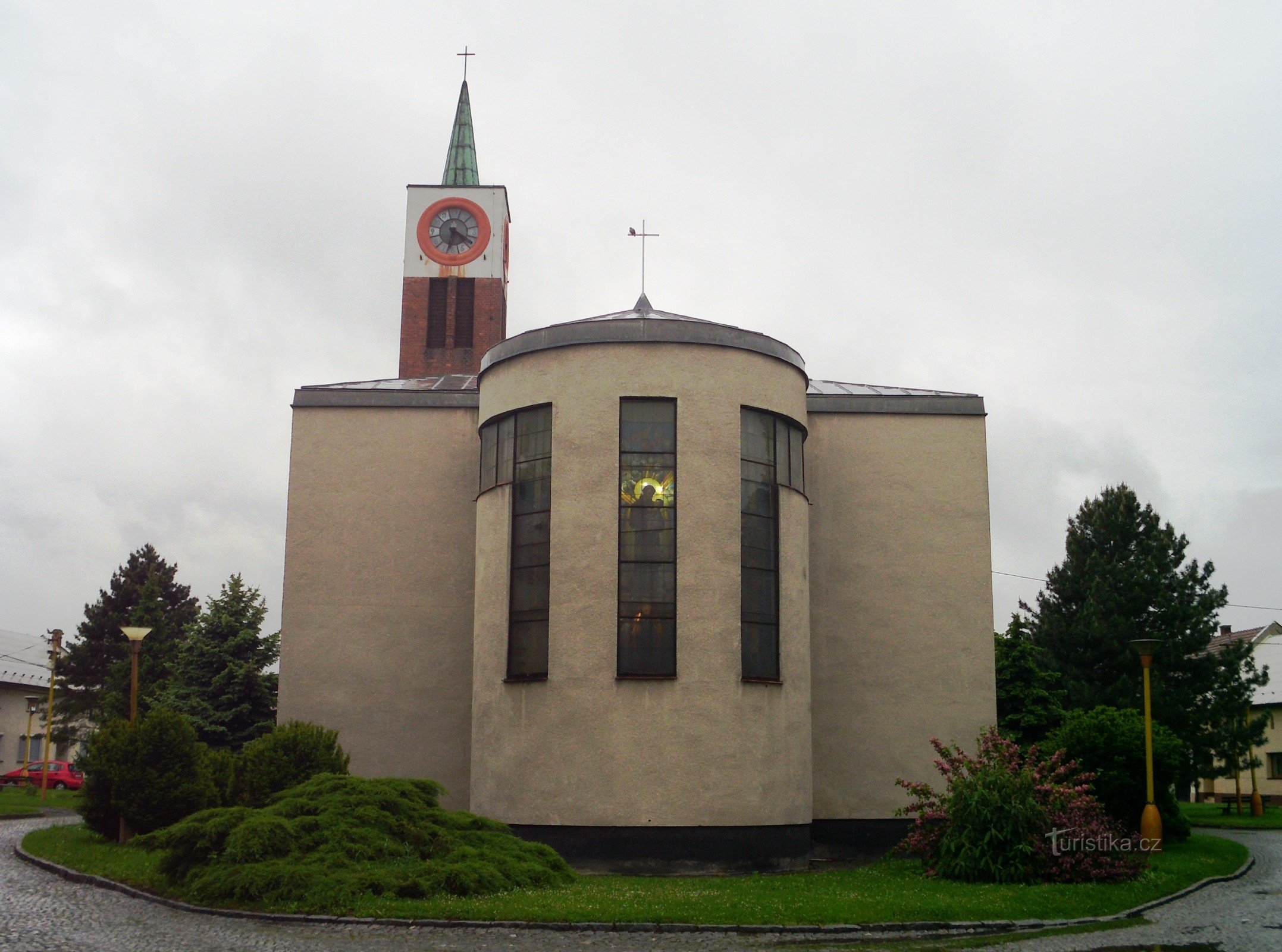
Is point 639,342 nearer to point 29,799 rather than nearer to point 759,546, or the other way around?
point 759,546

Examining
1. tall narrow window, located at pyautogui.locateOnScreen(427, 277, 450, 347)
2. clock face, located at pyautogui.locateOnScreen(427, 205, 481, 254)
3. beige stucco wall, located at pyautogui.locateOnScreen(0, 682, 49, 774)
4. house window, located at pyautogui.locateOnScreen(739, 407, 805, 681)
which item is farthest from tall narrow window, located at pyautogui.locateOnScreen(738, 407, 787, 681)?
beige stucco wall, located at pyautogui.locateOnScreen(0, 682, 49, 774)

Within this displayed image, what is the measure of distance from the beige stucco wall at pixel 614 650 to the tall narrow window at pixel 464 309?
19092 millimetres

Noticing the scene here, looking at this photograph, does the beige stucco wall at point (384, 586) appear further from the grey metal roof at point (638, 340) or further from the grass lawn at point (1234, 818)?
the grass lawn at point (1234, 818)

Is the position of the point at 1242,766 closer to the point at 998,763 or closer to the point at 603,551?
the point at 998,763

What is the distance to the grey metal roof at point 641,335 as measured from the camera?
806 inches

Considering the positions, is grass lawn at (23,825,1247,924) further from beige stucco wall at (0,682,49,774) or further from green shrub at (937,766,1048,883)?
beige stucco wall at (0,682,49,774)

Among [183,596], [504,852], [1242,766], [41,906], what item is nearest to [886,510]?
[504,852]

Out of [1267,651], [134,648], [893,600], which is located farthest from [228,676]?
[1267,651]

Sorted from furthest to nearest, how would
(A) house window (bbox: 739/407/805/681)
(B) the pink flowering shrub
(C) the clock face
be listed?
(C) the clock face < (A) house window (bbox: 739/407/805/681) < (B) the pink flowering shrub

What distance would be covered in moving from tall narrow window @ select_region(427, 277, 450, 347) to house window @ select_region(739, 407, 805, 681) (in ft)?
69.2

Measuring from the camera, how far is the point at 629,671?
63.5 ft

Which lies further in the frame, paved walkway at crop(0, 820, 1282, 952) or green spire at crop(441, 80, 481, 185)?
green spire at crop(441, 80, 481, 185)

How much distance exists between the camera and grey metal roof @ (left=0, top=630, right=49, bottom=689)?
186 ft

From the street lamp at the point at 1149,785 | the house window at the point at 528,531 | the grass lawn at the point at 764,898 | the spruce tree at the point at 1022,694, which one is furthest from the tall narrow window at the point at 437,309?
the street lamp at the point at 1149,785
